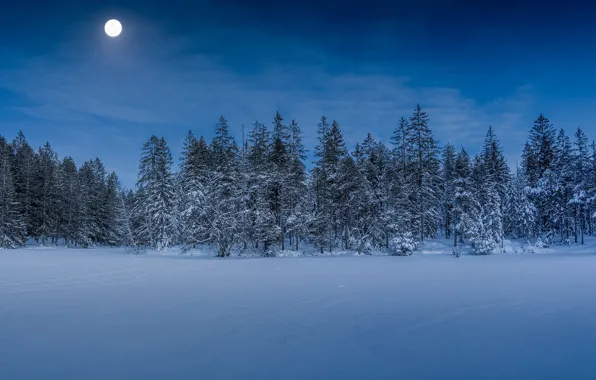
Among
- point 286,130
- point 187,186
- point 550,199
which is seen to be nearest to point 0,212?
point 187,186

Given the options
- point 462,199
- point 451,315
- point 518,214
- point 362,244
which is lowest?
point 362,244

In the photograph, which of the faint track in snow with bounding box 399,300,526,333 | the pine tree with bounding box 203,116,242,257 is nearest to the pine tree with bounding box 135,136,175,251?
the pine tree with bounding box 203,116,242,257

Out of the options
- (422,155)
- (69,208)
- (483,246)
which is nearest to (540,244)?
(483,246)

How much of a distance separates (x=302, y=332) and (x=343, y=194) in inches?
1164

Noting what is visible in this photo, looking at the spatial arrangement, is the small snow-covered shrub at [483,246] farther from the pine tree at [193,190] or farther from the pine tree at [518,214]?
the pine tree at [193,190]

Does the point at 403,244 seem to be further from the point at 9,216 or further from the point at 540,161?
the point at 9,216

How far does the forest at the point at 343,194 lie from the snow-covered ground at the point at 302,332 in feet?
66.4

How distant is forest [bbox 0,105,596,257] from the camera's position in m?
32.8

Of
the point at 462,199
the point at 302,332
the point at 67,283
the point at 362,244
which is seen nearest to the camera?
the point at 302,332

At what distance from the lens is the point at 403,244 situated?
31891 mm

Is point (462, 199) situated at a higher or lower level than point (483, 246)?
higher

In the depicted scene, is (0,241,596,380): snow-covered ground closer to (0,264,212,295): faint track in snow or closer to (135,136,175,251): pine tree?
(0,264,212,295): faint track in snow

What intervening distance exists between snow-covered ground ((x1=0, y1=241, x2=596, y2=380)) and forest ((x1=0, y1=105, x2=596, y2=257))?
20.3 m

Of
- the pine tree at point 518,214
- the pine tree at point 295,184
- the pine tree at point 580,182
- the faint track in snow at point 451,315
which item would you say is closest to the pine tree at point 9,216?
the pine tree at point 295,184
